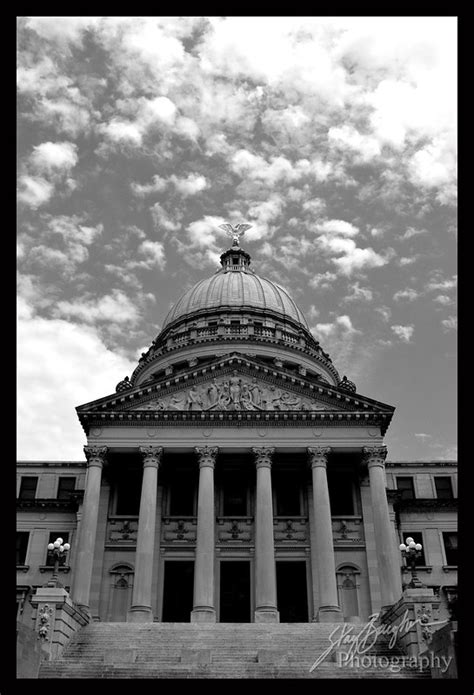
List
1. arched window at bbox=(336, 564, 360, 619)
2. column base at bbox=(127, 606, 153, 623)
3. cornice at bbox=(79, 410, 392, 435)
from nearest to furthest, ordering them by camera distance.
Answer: column base at bbox=(127, 606, 153, 623) → arched window at bbox=(336, 564, 360, 619) → cornice at bbox=(79, 410, 392, 435)

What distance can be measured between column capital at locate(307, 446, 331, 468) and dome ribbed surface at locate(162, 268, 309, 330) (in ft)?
109

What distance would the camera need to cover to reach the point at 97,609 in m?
39.3

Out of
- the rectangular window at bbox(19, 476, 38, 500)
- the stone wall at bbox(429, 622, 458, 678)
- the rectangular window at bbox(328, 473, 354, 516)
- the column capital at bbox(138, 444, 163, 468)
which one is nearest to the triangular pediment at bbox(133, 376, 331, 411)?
the column capital at bbox(138, 444, 163, 468)

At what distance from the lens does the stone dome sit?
74.6m

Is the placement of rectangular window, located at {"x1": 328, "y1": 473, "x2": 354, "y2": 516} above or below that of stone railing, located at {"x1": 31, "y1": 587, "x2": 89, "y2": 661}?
above

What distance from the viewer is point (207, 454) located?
41438 mm

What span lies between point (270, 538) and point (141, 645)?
1103 centimetres

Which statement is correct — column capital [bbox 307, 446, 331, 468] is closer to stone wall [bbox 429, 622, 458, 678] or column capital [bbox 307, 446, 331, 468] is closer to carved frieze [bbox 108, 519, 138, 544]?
carved frieze [bbox 108, 519, 138, 544]

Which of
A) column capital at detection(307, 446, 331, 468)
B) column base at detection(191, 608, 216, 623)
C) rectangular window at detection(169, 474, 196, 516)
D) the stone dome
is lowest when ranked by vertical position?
column base at detection(191, 608, 216, 623)
